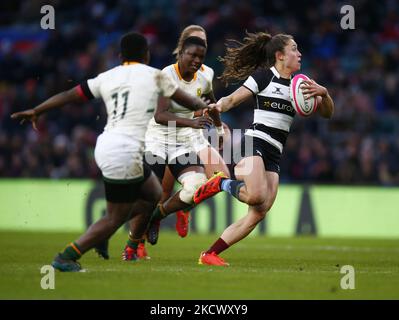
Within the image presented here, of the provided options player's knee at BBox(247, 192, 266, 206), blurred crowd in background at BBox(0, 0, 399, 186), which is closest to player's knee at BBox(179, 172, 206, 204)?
player's knee at BBox(247, 192, 266, 206)

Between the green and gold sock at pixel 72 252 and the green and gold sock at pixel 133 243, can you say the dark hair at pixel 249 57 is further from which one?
the green and gold sock at pixel 72 252

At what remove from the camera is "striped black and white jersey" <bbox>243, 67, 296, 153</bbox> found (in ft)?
34.6

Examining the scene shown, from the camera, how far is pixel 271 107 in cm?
1059

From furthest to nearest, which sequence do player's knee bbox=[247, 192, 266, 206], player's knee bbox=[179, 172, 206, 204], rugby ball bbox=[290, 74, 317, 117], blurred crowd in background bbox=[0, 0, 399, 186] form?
blurred crowd in background bbox=[0, 0, 399, 186] → player's knee bbox=[179, 172, 206, 204] → rugby ball bbox=[290, 74, 317, 117] → player's knee bbox=[247, 192, 266, 206]

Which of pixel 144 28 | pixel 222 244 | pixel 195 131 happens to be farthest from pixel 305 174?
pixel 222 244

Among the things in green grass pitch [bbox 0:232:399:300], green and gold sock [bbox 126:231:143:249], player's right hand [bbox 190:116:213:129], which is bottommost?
green grass pitch [bbox 0:232:399:300]

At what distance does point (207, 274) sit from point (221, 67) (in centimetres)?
1330

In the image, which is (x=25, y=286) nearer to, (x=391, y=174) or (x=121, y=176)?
(x=121, y=176)

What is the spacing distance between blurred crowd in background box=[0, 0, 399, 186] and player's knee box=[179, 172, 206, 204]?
8.28 metres

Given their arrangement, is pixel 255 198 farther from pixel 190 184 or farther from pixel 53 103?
pixel 53 103

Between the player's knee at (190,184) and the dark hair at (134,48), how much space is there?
2.64m

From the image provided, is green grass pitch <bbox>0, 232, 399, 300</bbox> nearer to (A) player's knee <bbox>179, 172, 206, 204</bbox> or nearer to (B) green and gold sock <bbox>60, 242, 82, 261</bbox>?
(B) green and gold sock <bbox>60, 242, 82, 261</bbox>

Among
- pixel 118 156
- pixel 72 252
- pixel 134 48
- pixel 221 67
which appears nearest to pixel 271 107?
pixel 134 48

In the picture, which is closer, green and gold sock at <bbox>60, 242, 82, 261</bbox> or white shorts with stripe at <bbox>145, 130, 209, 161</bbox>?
green and gold sock at <bbox>60, 242, 82, 261</bbox>
